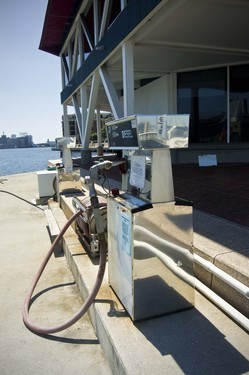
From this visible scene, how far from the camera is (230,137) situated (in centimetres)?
1175

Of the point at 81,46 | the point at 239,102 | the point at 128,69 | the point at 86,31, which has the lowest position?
the point at 239,102

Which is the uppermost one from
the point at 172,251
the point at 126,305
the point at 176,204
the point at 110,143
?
the point at 110,143

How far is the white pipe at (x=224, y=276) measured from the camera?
2273 mm

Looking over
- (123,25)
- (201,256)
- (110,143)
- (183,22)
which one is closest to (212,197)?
A: (201,256)

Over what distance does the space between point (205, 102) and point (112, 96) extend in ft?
12.5

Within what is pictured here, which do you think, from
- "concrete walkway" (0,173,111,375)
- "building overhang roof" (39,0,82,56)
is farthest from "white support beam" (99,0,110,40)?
"concrete walkway" (0,173,111,375)

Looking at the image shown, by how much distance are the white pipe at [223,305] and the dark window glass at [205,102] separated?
32.5 feet

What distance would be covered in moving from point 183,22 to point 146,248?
265 inches

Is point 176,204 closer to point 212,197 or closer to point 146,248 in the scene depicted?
point 146,248

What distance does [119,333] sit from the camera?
228 cm

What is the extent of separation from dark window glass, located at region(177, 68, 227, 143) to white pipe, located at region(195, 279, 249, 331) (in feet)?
32.5

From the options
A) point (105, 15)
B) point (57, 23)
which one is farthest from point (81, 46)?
point (105, 15)

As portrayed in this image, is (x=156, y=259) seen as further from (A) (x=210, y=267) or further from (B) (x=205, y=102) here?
(B) (x=205, y=102)

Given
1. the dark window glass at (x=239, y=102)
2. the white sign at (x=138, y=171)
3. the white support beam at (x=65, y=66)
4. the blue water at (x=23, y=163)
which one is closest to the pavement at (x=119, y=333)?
the white sign at (x=138, y=171)
